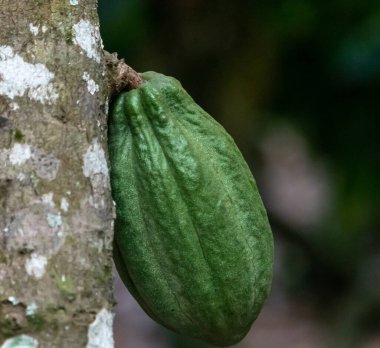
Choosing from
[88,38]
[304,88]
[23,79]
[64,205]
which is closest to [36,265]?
[64,205]

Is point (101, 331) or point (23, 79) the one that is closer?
point (101, 331)

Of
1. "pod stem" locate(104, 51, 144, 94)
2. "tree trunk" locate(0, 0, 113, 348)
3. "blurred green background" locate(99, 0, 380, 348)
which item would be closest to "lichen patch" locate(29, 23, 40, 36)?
"tree trunk" locate(0, 0, 113, 348)

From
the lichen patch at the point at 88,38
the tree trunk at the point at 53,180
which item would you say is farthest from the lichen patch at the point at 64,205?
the lichen patch at the point at 88,38

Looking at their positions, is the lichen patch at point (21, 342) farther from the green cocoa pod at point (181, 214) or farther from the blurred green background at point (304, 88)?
the blurred green background at point (304, 88)

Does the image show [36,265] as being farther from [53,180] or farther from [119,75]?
[119,75]

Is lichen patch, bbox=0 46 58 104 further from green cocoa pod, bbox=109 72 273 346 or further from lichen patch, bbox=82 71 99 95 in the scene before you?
green cocoa pod, bbox=109 72 273 346

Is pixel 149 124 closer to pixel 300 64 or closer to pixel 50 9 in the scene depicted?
pixel 50 9
